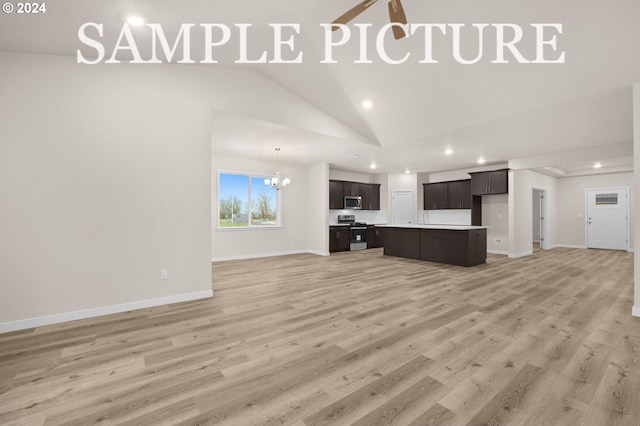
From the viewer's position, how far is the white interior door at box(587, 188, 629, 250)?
8.73 m

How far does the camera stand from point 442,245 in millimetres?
6527

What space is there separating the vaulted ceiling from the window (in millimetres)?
1274

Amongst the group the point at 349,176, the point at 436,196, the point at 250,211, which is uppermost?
the point at 349,176

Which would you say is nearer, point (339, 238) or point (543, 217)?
point (339, 238)

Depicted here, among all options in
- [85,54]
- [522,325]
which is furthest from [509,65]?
[85,54]

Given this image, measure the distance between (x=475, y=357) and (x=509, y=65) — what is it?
3351mm

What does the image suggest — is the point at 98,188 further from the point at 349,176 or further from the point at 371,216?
the point at 371,216

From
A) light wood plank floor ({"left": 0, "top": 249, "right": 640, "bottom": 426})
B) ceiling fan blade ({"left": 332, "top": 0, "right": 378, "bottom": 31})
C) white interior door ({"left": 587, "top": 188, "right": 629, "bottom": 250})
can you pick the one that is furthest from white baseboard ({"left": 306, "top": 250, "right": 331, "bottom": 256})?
white interior door ({"left": 587, "top": 188, "right": 629, "bottom": 250})

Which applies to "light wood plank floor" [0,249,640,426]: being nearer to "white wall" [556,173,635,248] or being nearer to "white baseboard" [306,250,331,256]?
"white baseboard" [306,250,331,256]

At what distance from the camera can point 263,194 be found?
26.1 feet

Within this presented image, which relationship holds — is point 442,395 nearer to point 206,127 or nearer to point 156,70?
point 206,127

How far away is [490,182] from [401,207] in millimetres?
2965

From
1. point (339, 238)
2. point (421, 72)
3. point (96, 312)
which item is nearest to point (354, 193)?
point (339, 238)

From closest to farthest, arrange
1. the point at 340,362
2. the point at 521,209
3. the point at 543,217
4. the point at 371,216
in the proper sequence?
the point at 340,362 → the point at 521,209 → the point at 543,217 → the point at 371,216
